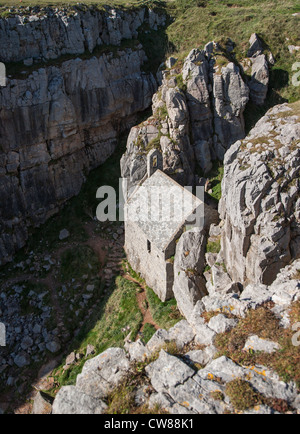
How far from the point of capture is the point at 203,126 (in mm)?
27203

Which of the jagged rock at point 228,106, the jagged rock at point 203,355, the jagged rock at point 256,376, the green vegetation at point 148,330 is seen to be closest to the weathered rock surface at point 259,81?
the jagged rock at point 228,106

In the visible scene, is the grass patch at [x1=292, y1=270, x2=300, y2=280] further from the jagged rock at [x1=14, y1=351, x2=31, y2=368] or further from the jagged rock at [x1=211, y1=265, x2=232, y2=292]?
the jagged rock at [x1=14, y1=351, x2=31, y2=368]

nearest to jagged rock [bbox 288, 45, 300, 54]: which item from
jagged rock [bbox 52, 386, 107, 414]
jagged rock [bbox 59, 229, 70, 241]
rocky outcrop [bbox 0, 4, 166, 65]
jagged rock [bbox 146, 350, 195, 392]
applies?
rocky outcrop [bbox 0, 4, 166, 65]

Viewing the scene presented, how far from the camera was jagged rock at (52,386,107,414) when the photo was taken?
8.44 meters

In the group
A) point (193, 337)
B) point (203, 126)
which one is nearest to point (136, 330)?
point (193, 337)

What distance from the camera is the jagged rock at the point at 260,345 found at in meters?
9.15

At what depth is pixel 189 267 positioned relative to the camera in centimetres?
1872

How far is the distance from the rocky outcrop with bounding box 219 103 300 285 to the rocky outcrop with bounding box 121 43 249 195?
378 inches

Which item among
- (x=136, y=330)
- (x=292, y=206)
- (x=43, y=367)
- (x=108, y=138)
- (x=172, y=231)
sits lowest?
(x=43, y=367)

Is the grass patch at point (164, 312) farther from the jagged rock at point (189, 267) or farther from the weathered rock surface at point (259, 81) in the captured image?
the weathered rock surface at point (259, 81)

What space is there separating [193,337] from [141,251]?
12.0 metres

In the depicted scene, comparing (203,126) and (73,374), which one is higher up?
(203,126)

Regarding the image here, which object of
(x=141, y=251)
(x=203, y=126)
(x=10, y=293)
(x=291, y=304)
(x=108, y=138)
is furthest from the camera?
(x=108, y=138)

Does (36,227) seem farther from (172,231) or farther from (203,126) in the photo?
(203,126)
